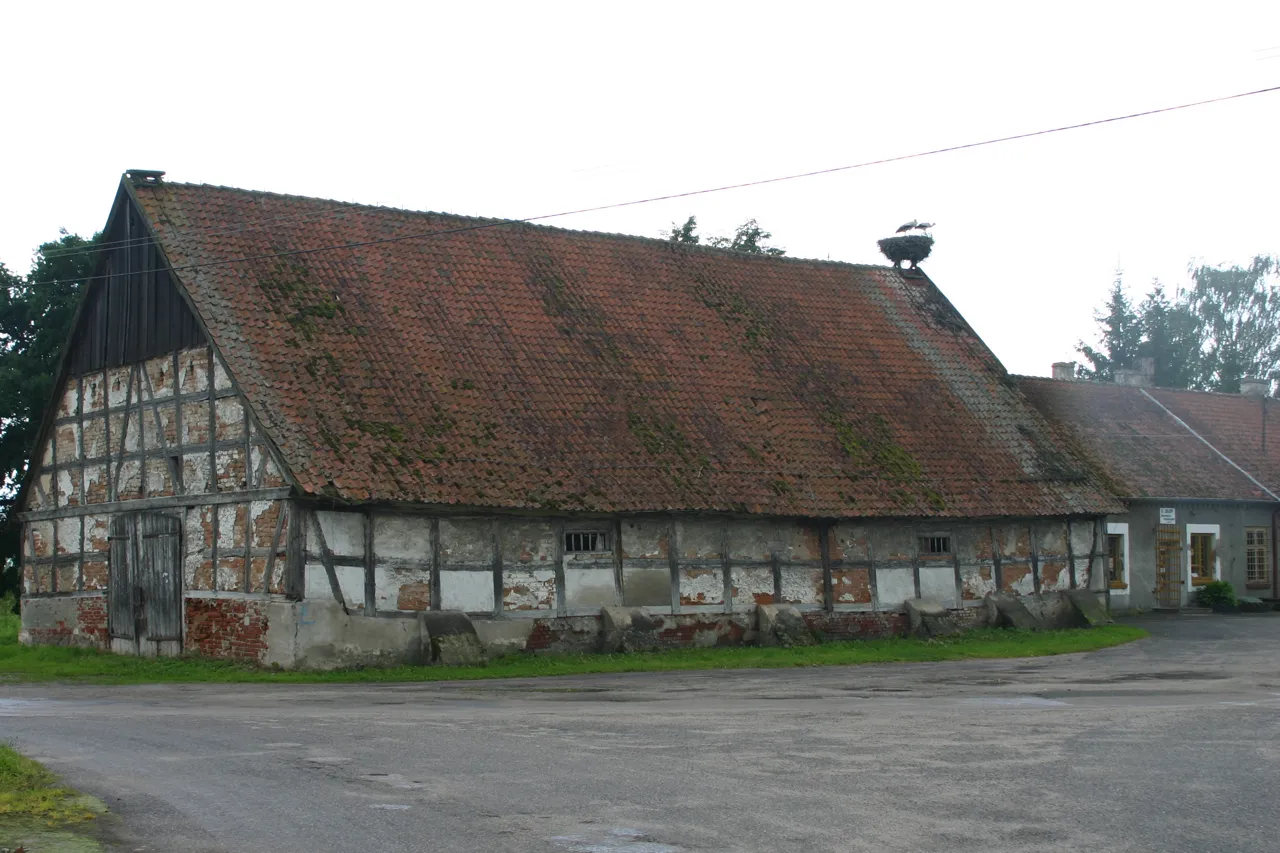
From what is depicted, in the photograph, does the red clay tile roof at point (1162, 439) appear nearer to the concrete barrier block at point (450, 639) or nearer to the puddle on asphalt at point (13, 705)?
the concrete barrier block at point (450, 639)

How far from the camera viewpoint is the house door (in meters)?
22.5

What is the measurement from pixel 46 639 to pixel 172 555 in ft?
15.7

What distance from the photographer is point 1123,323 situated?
218 ft

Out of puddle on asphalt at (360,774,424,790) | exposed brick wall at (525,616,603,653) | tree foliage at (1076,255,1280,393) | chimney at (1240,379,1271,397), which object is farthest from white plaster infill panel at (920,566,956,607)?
tree foliage at (1076,255,1280,393)

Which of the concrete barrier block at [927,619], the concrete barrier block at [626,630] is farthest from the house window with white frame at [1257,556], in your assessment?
the concrete barrier block at [626,630]

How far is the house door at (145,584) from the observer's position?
22.5m

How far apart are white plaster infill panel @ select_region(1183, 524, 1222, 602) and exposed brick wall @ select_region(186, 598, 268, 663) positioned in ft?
77.9

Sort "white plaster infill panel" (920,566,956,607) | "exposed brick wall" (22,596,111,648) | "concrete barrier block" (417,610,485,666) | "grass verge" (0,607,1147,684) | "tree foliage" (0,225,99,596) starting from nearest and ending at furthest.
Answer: "grass verge" (0,607,1147,684) < "concrete barrier block" (417,610,485,666) < "exposed brick wall" (22,596,111,648) < "white plaster infill panel" (920,566,956,607) < "tree foliage" (0,225,99,596)

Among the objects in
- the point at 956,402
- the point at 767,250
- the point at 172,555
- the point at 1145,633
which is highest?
A: the point at 767,250

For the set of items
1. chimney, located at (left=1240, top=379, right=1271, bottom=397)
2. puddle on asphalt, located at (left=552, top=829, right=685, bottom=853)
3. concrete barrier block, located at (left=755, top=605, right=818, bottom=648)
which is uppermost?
chimney, located at (left=1240, top=379, right=1271, bottom=397)

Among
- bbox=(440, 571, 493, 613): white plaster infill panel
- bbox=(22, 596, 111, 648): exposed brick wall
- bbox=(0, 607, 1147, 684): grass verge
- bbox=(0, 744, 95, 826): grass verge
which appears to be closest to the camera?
bbox=(0, 744, 95, 826): grass verge

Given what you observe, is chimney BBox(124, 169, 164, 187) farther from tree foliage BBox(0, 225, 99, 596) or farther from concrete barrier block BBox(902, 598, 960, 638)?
concrete barrier block BBox(902, 598, 960, 638)

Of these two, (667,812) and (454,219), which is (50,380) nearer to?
(454,219)

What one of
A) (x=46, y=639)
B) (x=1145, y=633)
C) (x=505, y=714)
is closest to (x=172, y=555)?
(x=46, y=639)
